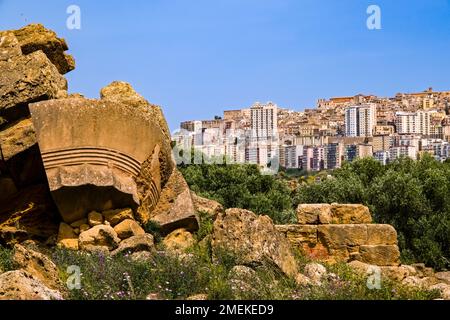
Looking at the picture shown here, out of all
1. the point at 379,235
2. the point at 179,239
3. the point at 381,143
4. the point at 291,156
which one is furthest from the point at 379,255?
the point at 381,143

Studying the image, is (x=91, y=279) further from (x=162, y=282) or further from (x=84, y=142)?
(x=84, y=142)

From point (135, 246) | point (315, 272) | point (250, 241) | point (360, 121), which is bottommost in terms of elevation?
point (315, 272)

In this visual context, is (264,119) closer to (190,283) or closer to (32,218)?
(32,218)

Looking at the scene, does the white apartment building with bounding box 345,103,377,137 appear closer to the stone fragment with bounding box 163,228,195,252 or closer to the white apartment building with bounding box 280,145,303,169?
the white apartment building with bounding box 280,145,303,169

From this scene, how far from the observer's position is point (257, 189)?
36.7m

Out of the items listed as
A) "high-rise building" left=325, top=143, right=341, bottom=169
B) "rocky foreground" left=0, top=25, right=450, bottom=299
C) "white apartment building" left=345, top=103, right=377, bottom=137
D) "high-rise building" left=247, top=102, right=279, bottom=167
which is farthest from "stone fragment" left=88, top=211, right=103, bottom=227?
"white apartment building" left=345, top=103, right=377, bottom=137

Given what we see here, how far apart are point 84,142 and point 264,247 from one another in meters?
3.41

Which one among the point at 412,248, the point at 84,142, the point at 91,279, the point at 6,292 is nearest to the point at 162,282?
the point at 91,279

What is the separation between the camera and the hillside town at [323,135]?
96688mm

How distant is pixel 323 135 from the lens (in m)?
162

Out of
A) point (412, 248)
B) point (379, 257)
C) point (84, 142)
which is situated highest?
point (84, 142)

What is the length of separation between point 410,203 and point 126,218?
1893cm

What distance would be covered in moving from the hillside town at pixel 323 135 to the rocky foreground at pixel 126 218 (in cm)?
4316

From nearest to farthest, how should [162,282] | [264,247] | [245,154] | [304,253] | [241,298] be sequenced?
[241,298], [162,282], [264,247], [304,253], [245,154]
